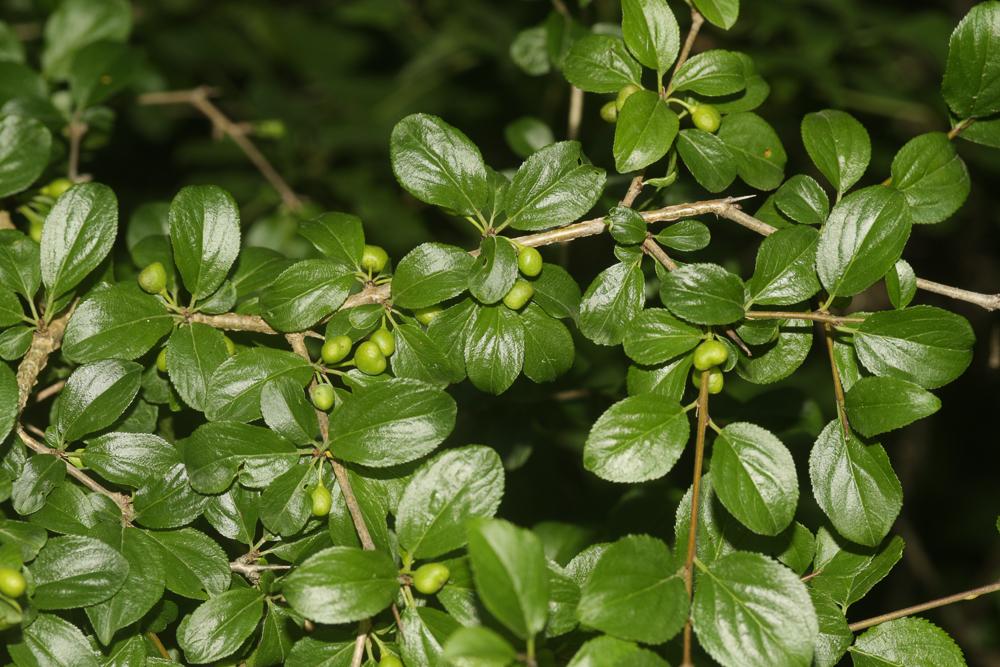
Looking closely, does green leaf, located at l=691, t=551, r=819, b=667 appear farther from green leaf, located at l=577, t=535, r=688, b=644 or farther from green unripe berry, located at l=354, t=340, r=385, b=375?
green unripe berry, located at l=354, t=340, r=385, b=375

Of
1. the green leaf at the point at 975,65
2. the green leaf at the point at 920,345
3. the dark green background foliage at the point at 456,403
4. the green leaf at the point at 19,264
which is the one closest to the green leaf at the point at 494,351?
the dark green background foliage at the point at 456,403

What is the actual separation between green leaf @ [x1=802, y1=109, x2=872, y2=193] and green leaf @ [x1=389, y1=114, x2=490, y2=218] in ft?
1.89

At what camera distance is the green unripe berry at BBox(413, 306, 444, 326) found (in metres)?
1.61

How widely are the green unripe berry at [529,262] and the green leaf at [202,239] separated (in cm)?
49

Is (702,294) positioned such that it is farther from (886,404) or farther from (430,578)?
(430,578)

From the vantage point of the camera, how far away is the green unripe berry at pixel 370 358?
1.51 metres

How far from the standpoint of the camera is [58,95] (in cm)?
228

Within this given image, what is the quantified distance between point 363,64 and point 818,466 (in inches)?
167

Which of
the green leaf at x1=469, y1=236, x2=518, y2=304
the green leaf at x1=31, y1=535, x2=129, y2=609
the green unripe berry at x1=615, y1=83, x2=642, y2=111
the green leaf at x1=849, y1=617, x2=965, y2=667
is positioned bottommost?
the green leaf at x1=849, y1=617, x2=965, y2=667

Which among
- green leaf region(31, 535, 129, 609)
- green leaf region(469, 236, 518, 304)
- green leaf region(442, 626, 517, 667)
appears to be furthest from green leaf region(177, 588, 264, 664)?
green leaf region(469, 236, 518, 304)

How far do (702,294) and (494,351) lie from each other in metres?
0.34

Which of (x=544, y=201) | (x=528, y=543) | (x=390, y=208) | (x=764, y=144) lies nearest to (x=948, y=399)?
(x=390, y=208)

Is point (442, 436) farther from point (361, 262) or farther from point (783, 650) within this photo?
point (783, 650)

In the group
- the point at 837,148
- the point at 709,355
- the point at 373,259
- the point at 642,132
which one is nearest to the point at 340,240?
the point at 373,259
